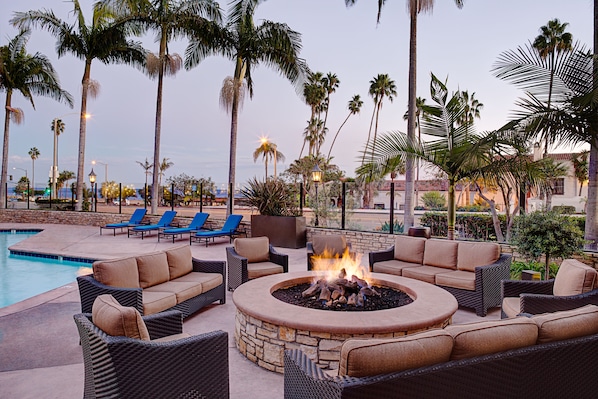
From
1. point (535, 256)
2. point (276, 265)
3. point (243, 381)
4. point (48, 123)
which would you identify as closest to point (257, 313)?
point (243, 381)

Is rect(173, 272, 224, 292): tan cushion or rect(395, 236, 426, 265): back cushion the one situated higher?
rect(395, 236, 426, 265): back cushion

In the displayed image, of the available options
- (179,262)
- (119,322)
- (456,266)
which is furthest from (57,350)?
(456,266)

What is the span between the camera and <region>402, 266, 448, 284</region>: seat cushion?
5.07 meters

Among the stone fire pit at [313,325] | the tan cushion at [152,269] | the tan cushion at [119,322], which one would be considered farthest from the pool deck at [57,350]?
the tan cushion at [119,322]

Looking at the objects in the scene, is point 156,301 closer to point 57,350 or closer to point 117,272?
point 117,272

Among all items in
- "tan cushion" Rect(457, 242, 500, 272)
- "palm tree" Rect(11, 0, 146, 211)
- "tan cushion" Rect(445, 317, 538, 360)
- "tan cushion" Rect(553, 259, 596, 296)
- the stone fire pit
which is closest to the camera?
"tan cushion" Rect(445, 317, 538, 360)

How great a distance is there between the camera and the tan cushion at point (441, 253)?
210 inches

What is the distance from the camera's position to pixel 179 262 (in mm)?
4664

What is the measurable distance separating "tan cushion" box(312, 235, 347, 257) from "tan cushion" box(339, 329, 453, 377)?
4.50 metres

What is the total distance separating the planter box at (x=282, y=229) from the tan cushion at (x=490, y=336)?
7.80 m

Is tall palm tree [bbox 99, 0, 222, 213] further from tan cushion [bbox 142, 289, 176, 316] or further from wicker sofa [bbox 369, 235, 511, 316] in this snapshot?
tan cushion [bbox 142, 289, 176, 316]

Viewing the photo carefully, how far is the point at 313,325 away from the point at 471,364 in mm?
1354

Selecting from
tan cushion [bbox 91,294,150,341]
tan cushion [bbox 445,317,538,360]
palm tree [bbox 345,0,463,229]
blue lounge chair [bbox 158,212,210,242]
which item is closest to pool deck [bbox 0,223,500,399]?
tan cushion [bbox 91,294,150,341]

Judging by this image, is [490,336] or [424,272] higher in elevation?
[490,336]
